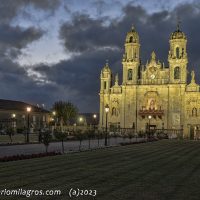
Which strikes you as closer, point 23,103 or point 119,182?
point 119,182

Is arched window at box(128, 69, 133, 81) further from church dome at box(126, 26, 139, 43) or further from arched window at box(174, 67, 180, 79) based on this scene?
arched window at box(174, 67, 180, 79)

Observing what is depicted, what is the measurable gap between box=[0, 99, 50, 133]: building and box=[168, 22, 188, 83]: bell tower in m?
41.4

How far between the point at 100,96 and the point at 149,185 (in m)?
96.8

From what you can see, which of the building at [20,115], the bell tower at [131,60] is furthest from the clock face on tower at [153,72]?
the building at [20,115]

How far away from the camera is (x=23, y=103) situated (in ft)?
472

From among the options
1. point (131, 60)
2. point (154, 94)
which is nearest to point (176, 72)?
point (154, 94)

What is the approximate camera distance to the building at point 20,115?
122213 mm

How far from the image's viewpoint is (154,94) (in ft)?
352

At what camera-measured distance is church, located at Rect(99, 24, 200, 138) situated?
337 ft

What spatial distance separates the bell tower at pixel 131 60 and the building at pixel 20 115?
29.9 meters

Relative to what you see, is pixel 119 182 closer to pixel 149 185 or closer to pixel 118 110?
pixel 149 185

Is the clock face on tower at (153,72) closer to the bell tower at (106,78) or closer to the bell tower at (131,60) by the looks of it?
the bell tower at (131,60)

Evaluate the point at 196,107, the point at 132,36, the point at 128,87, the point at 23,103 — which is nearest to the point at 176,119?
the point at 196,107

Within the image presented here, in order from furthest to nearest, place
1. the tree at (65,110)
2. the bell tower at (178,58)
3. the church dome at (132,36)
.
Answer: the tree at (65,110), the church dome at (132,36), the bell tower at (178,58)
